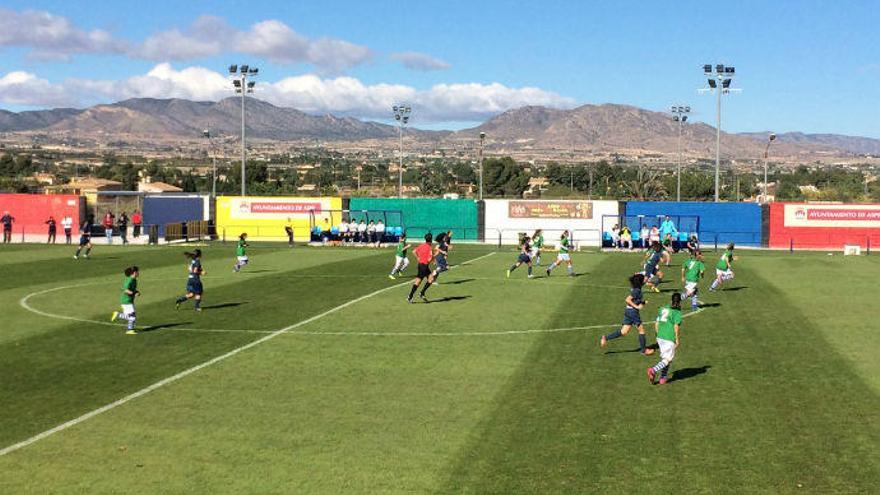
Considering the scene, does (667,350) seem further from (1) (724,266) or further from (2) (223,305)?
(2) (223,305)

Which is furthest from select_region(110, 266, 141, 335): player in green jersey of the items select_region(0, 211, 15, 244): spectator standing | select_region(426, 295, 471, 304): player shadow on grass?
select_region(0, 211, 15, 244): spectator standing

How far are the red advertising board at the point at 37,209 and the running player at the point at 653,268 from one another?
4964cm

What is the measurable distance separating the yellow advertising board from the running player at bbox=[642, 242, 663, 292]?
125ft

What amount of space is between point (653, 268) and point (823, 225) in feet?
121

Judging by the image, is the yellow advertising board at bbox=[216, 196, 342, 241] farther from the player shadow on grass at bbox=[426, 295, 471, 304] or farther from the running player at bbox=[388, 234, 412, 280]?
the player shadow on grass at bbox=[426, 295, 471, 304]

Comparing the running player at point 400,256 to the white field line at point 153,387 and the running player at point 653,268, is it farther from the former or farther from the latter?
the running player at point 653,268

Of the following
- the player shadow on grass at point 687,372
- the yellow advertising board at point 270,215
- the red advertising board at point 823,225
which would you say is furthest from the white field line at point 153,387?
the red advertising board at point 823,225

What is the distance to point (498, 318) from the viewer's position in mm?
27859

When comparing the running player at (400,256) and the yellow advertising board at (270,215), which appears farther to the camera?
the yellow advertising board at (270,215)

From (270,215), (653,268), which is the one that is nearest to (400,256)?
(653,268)

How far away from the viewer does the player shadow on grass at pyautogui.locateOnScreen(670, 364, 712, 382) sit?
19688 mm

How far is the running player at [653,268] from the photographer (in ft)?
110

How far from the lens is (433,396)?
1802 centimetres

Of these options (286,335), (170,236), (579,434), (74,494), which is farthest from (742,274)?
(170,236)
